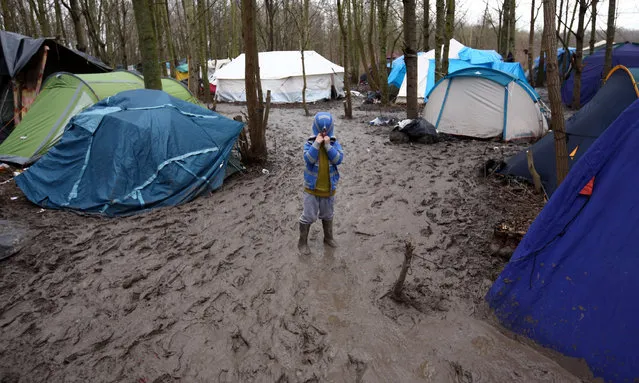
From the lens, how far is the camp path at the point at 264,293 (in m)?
2.74

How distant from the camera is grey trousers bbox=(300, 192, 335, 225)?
4.10 metres

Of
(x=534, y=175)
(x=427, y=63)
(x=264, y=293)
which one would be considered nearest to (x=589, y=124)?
(x=534, y=175)

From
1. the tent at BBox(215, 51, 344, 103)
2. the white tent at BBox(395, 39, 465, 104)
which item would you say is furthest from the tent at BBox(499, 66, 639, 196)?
the tent at BBox(215, 51, 344, 103)

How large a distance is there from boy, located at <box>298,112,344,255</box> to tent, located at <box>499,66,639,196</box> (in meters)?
3.15

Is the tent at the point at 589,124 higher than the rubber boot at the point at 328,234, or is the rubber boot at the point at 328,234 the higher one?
Answer: the tent at the point at 589,124

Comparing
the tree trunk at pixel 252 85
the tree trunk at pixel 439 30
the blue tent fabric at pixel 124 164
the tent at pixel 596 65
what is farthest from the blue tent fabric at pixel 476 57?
the blue tent fabric at pixel 124 164

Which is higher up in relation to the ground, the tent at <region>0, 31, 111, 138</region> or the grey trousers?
the tent at <region>0, 31, 111, 138</region>

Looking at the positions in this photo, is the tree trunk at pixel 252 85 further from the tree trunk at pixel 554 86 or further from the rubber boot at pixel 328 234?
the tree trunk at pixel 554 86

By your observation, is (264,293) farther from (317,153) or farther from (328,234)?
(317,153)

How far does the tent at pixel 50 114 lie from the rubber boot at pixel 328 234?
19.2 feet

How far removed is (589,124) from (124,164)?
6408mm

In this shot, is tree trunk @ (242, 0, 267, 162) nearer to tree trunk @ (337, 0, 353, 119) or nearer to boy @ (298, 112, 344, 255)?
boy @ (298, 112, 344, 255)

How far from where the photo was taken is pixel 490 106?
9.19m

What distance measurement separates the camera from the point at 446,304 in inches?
132
